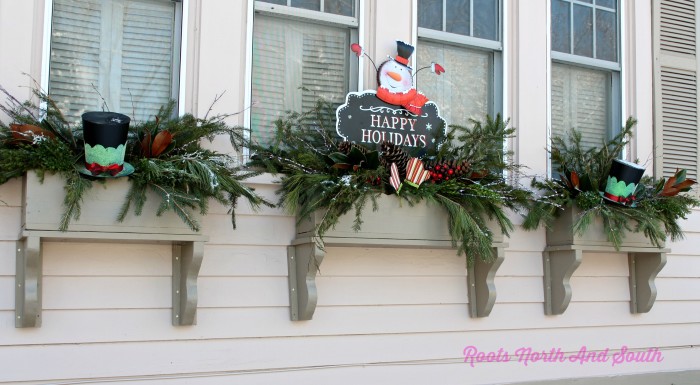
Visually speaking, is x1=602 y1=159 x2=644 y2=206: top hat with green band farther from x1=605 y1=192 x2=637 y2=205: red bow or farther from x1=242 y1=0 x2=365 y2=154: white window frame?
x1=242 y1=0 x2=365 y2=154: white window frame

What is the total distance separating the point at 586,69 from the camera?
243 inches

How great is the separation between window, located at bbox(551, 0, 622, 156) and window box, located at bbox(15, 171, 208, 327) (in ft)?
10.0

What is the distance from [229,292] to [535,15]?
3071 millimetres

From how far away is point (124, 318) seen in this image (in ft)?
13.9

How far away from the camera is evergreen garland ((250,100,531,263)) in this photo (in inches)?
177

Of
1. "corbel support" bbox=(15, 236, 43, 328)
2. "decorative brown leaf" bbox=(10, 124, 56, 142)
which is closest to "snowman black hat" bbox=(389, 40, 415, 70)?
"decorative brown leaf" bbox=(10, 124, 56, 142)

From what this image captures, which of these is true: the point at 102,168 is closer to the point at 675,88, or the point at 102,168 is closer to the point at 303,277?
the point at 303,277

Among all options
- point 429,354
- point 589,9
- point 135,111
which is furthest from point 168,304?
point 589,9

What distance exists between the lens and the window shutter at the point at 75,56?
172 inches

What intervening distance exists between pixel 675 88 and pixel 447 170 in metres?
2.64

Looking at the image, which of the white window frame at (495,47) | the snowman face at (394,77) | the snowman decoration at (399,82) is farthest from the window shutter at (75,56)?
the white window frame at (495,47)

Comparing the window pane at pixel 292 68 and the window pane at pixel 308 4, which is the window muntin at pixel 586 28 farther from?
the window pane at pixel 308 4

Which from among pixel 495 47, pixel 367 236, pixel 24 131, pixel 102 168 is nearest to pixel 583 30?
pixel 495 47

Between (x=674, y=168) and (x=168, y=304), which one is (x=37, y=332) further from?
(x=674, y=168)
